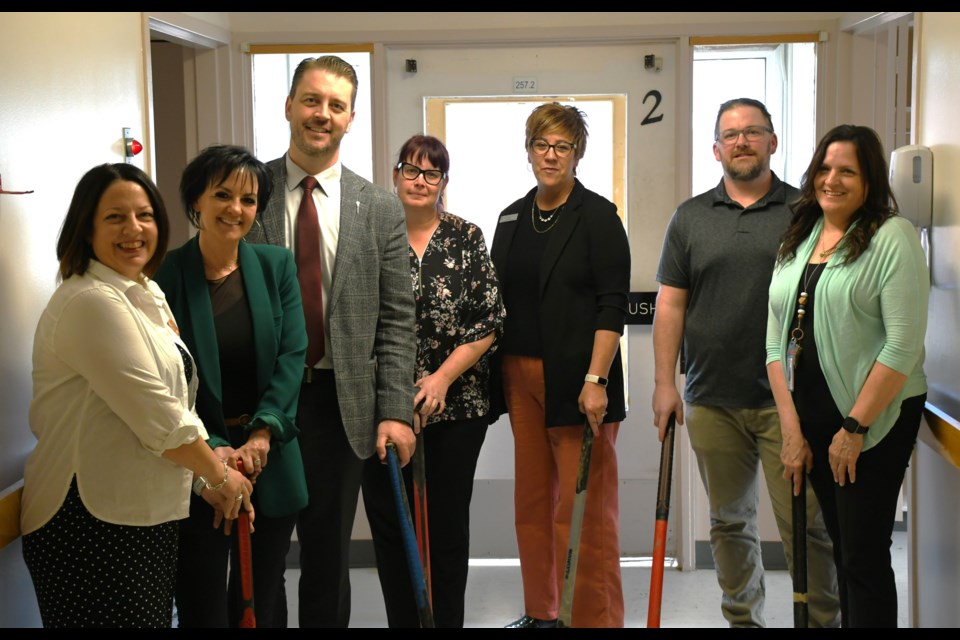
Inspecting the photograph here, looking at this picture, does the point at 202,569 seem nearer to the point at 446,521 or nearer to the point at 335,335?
the point at 335,335

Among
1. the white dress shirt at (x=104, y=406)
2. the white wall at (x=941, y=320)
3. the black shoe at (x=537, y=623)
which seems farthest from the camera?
the black shoe at (x=537, y=623)

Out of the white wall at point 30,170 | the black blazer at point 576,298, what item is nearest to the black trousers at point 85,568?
the white wall at point 30,170

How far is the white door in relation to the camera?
3826mm

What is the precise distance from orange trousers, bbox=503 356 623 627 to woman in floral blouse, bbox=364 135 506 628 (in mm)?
163

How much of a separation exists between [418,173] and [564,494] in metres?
1.04

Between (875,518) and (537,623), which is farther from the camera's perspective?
(537,623)

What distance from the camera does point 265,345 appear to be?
2.16 m

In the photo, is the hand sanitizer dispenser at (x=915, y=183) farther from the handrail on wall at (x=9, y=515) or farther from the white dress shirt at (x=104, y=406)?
the handrail on wall at (x=9, y=515)

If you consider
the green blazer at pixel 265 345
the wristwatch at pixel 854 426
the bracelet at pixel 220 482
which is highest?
the green blazer at pixel 265 345

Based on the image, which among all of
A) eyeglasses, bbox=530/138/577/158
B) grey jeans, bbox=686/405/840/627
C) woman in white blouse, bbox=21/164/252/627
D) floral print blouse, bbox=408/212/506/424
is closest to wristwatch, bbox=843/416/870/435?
grey jeans, bbox=686/405/840/627

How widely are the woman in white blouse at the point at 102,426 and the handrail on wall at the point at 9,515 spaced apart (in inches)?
1.9

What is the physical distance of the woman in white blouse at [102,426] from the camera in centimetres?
184

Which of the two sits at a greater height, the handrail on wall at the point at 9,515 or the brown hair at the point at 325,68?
the brown hair at the point at 325,68

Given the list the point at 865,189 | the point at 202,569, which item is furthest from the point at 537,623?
the point at 865,189
